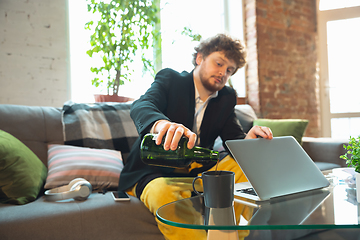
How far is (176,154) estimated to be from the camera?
0.75m

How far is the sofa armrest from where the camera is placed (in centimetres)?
205

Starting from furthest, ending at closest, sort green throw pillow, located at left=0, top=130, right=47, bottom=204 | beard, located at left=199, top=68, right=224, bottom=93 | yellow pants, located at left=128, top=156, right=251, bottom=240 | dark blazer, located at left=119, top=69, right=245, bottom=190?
1. beard, located at left=199, top=68, right=224, bottom=93
2. dark blazer, located at left=119, top=69, right=245, bottom=190
3. green throw pillow, located at left=0, top=130, right=47, bottom=204
4. yellow pants, located at left=128, top=156, right=251, bottom=240

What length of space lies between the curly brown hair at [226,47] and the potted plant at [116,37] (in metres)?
1.12

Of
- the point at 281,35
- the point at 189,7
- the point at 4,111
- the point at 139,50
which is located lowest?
the point at 4,111

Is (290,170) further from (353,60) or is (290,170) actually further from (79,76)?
(353,60)

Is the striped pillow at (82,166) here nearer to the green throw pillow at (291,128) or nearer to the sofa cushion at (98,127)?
the sofa cushion at (98,127)

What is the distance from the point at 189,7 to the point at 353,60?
223cm

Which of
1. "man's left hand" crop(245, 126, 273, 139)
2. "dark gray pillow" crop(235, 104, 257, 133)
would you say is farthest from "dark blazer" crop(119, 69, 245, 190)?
"dark gray pillow" crop(235, 104, 257, 133)

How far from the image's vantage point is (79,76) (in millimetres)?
2730

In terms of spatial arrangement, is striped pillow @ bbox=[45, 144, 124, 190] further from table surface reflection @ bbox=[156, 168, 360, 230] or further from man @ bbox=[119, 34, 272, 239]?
table surface reflection @ bbox=[156, 168, 360, 230]

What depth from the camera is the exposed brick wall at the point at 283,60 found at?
3326 millimetres

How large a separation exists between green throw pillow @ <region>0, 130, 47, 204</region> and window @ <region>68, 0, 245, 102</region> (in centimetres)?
138

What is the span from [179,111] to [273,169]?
2.00 ft

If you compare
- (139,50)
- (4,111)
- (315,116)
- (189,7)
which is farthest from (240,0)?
(4,111)
